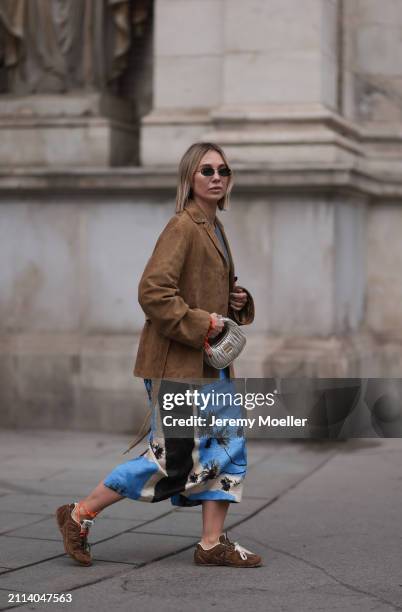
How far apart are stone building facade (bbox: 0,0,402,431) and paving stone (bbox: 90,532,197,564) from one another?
3413 mm

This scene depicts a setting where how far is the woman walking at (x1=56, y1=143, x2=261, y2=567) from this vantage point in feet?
17.6

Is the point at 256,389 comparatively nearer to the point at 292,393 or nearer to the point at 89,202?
the point at 292,393

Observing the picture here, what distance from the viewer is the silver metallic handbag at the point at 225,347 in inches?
211

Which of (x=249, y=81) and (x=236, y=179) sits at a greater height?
(x=249, y=81)

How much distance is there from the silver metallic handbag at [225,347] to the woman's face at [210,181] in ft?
1.90

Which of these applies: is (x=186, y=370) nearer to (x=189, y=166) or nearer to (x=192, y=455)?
(x=192, y=455)

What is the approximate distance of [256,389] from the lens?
5.22 meters

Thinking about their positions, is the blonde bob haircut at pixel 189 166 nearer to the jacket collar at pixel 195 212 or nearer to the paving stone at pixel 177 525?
the jacket collar at pixel 195 212

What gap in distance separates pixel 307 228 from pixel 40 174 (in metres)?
2.11

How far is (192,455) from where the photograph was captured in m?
5.46

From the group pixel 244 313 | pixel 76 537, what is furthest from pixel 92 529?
pixel 244 313

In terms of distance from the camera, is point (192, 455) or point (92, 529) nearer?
point (192, 455)

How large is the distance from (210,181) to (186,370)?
2.76ft

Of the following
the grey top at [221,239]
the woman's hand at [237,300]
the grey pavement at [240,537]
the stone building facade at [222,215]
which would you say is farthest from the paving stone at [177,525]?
the stone building facade at [222,215]
